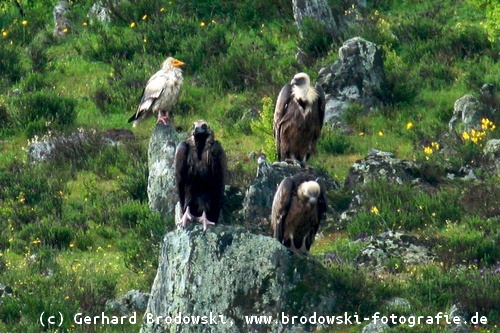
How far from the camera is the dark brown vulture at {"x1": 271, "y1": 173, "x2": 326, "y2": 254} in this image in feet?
60.4

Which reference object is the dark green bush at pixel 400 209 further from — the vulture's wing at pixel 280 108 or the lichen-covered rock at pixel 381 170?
the vulture's wing at pixel 280 108

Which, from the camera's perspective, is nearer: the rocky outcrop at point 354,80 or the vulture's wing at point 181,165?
the vulture's wing at point 181,165

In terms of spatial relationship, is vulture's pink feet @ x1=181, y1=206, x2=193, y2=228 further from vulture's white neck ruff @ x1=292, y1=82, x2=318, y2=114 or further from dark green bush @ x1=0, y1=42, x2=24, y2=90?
dark green bush @ x1=0, y1=42, x2=24, y2=90

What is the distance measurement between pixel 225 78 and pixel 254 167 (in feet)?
13.7

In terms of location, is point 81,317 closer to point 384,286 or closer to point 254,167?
point 384,286

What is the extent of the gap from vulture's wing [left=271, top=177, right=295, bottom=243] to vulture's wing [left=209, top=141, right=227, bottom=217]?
782 millimetres

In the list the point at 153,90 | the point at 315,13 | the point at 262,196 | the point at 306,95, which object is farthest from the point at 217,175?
the point at 315,13

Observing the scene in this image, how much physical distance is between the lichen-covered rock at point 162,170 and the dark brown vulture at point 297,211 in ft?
11.9

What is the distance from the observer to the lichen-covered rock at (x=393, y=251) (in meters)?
19.3

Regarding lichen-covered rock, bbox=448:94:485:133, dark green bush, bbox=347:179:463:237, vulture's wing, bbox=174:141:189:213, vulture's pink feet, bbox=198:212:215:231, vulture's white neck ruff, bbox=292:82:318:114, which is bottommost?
dark green bush, bbox=347:179:463:237

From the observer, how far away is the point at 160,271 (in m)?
17.8

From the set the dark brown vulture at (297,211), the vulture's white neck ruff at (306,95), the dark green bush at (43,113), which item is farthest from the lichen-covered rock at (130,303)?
the dark green bush at (43,113)

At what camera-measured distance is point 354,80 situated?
26.1m

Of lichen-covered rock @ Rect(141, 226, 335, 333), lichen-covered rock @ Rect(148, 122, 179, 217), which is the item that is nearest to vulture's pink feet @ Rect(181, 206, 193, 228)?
lichen-covered rock @ Rect(141, 226, 335, 333)
